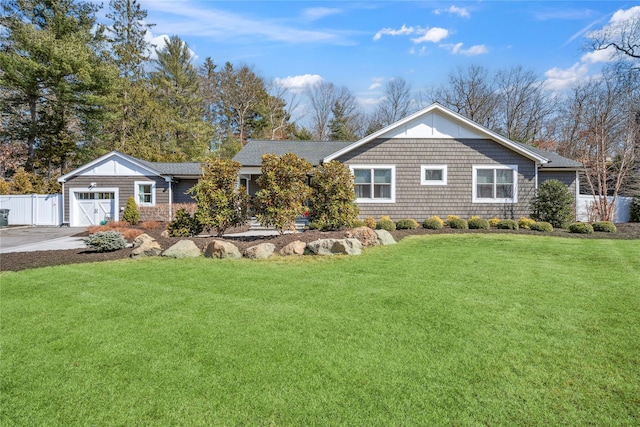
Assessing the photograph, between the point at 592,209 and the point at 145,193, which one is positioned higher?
the point at 145,193

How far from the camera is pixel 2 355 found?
3.48m

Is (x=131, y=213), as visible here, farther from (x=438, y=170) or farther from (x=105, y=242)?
(x=438, y=170)

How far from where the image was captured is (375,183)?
48.8ft

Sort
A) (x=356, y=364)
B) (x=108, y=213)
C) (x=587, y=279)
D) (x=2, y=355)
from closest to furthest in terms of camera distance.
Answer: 1. (x=356, y=364)
2. (x=2, y=355)
3. (x=587, y=279)
4. (x=108, y=213)

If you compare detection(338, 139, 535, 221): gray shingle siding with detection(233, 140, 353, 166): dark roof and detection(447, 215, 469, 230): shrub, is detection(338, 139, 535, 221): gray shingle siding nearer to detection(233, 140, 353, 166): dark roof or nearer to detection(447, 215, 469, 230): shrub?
detection(447, 215, 469, 230): shrub

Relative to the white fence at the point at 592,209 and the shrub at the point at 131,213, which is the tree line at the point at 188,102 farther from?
the shrub at the point at 131,213

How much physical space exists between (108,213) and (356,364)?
747 inches

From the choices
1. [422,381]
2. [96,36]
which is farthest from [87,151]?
[422,381]

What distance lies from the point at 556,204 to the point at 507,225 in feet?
6.95

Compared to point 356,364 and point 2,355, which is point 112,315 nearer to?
→ point 2,355

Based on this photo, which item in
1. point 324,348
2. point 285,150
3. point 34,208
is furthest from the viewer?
point 285,150

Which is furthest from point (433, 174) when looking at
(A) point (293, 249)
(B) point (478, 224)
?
(A) point (293, 249)

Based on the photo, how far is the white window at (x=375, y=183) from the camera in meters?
14.8

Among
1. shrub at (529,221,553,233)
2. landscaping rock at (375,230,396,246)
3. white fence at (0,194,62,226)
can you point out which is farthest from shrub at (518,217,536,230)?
white fence at (0,194,62,226)
